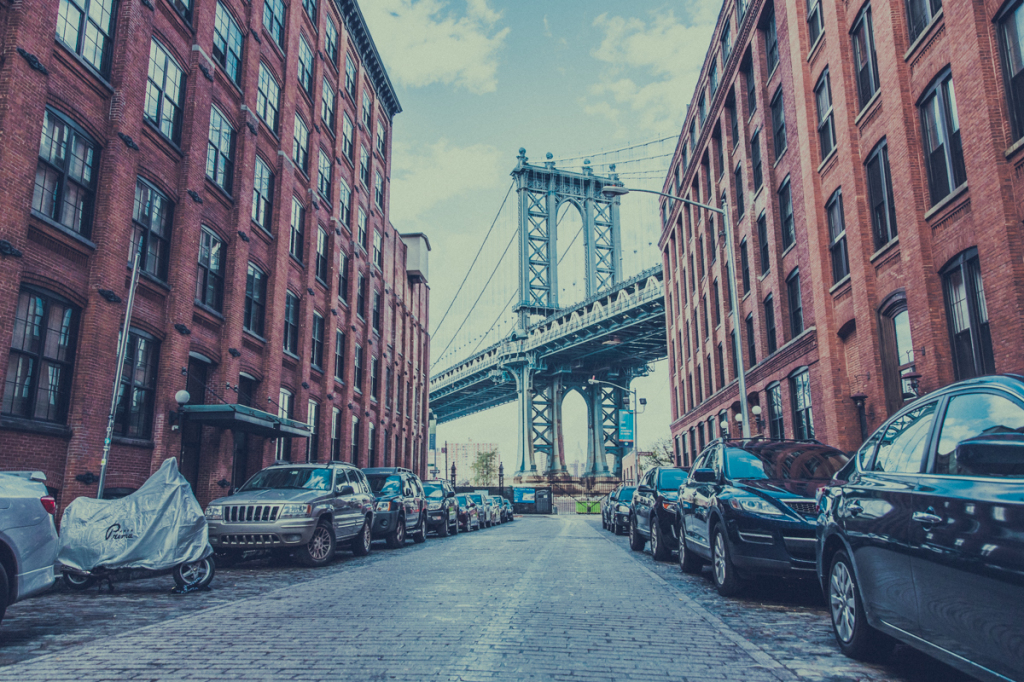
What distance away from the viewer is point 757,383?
87.6 feet

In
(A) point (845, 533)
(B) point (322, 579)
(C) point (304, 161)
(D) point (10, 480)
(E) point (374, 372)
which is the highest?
(C) point (304, 161)

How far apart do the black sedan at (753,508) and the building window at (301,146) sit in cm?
2002

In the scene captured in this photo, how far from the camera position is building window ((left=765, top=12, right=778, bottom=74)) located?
25.3 m

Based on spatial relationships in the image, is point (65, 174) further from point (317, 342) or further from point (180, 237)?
point (317, 342)

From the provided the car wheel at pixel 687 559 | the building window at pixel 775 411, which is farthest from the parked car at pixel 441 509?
the car wheel at pixel 687 559

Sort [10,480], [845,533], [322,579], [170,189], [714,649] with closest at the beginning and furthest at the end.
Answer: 1. [845,533]
2. [714,649]
3. [10,480]
4. [322,579]
5. [170,189]

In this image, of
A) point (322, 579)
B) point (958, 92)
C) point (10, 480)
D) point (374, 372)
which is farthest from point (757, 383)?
point (10, 480)

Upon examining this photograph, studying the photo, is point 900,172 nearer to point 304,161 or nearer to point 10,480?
point 10,480

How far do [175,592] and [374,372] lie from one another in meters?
26.7

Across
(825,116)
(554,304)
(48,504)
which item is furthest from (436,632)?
(554,304)

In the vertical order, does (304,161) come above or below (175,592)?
above

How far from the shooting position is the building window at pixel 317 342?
27.1m

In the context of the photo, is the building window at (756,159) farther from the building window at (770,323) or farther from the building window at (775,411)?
the building window at (775,411)

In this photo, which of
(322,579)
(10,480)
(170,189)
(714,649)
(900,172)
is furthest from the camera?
(170,189)
